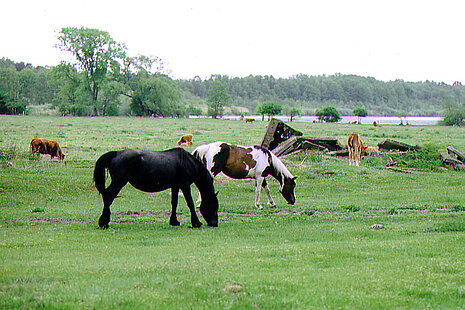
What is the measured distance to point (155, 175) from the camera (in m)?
12.1

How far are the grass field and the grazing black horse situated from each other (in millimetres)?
657

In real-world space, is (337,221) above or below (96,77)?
below

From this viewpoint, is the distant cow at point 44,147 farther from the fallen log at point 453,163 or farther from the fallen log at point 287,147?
the fallen log at point 453,163

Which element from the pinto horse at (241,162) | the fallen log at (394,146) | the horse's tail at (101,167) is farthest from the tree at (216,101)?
the horse's tail at (101,167)

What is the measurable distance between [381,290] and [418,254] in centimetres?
266

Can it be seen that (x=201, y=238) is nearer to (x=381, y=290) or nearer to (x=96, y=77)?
(x=381, y=290)

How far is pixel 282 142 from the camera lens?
2709cm

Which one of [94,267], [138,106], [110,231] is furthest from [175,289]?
[138,106]

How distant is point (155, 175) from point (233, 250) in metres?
3.76

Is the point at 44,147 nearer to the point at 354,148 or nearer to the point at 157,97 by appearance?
the point at 354,148

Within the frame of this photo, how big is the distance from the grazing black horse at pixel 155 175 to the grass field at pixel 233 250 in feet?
2.16

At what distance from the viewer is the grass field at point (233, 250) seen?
20.1 feet

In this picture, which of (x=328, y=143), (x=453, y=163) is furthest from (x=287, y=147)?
(x=453, y=163)

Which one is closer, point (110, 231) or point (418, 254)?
point (418, 254)
